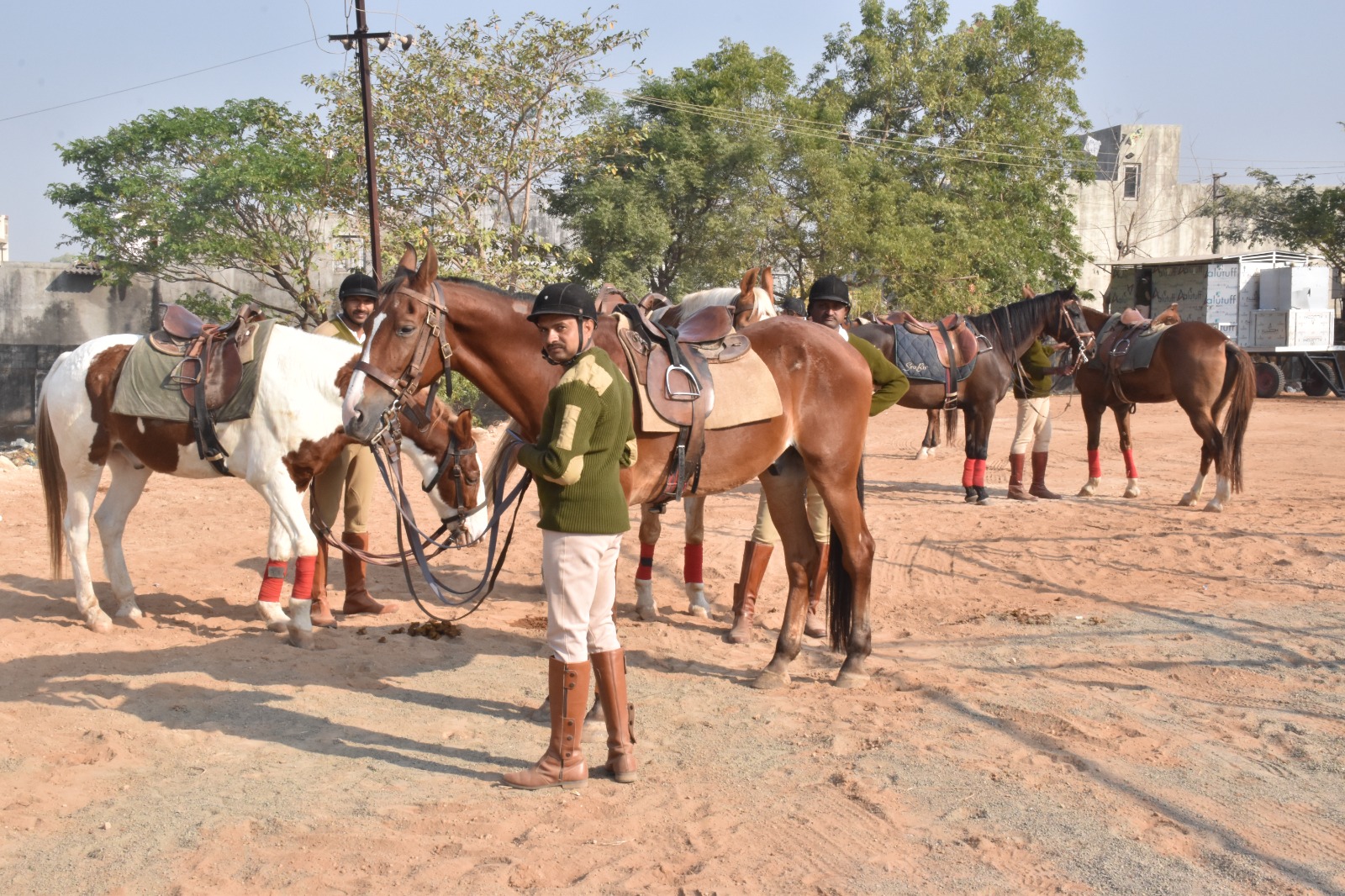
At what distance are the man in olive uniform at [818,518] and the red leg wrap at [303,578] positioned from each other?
2.48 m

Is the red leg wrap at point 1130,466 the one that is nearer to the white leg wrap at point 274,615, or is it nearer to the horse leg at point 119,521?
the white leg wrap at point 274,615

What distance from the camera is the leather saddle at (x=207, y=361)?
6.09 m

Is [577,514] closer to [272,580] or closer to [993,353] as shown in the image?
[272,580]

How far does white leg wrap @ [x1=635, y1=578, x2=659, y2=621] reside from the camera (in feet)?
22.5

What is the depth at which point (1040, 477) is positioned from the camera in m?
11.4

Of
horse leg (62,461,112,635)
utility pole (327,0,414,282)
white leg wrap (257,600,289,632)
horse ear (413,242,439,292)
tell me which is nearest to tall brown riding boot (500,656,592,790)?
horse ear (413,242,439,292)

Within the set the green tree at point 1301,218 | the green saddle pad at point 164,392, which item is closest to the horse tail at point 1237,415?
the green saddle pad at point 164,392

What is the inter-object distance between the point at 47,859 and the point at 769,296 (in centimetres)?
518

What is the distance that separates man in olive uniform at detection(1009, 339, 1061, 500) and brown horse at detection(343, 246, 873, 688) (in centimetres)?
629

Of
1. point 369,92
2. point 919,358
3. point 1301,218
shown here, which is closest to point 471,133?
point 369,92

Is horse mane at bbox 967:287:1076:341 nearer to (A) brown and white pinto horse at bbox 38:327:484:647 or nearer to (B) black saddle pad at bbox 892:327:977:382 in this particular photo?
(B) black saddle pad at bbox 892:327:977:382

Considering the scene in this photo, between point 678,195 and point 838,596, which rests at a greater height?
point 678,195

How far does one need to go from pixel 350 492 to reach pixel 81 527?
1586 mm

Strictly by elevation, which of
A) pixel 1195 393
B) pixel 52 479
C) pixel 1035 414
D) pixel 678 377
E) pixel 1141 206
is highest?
pixel 1141 206
